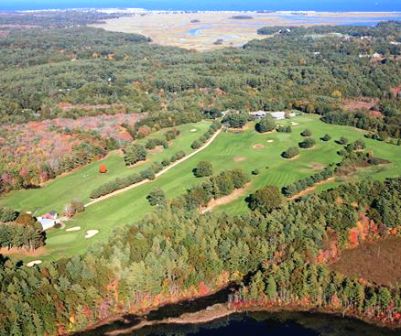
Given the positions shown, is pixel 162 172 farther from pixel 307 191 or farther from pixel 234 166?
pixel 307 191

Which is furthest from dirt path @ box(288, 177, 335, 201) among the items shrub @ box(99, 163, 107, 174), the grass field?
shrub @ box(99, 163, 107, 174)

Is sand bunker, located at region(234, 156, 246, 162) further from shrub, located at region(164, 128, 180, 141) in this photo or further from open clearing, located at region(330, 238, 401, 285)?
open clearing, located at region(330, 238, 401, 285)

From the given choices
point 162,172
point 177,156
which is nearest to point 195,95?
point 177,156

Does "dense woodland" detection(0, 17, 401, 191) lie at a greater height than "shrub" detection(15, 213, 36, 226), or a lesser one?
greater

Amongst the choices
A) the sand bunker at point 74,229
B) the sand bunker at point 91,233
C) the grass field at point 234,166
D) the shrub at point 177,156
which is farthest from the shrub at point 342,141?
the sand bunker at point 74,229

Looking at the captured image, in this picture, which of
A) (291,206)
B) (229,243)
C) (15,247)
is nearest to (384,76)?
(291,206)
